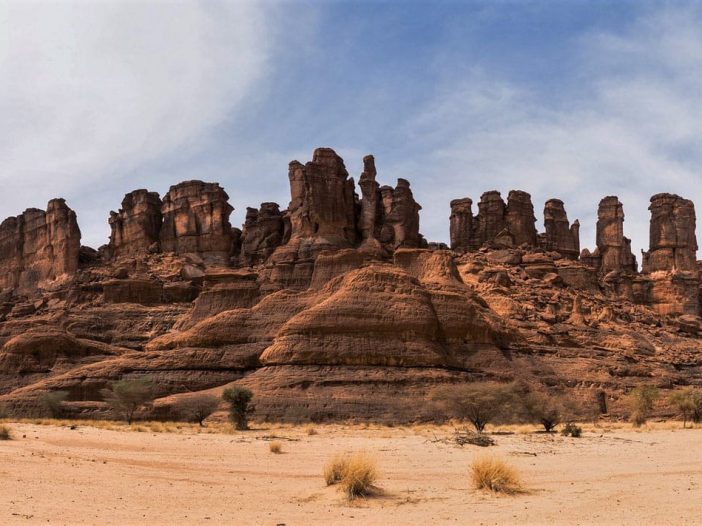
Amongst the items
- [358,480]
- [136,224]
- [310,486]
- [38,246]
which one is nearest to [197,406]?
[310,486]

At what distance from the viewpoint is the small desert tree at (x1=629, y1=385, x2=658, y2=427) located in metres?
48.7

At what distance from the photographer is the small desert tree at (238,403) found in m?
42.3

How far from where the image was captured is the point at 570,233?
9875cm

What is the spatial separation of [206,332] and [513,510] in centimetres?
4446

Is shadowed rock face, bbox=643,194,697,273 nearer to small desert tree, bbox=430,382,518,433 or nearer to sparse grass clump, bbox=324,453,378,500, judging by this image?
small desert tree, bbox=430,382,518,433

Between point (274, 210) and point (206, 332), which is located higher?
point (274, 210)

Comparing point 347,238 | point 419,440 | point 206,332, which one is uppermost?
point 347,238

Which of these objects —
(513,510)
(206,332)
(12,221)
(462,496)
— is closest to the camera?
(513,510)

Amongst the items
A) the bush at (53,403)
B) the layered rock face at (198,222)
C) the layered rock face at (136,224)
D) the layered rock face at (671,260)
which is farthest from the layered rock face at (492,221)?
the bush at (53,403)

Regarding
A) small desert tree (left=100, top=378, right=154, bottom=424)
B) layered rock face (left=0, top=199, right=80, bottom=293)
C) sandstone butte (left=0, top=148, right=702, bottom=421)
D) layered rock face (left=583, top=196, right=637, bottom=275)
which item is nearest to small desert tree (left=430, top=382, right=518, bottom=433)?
sandstone butte (left=0, top=148, right=702, bottom=421)

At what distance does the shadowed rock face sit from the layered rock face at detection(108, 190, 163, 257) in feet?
204

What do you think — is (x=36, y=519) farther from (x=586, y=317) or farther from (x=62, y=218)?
(x=62, y=218)

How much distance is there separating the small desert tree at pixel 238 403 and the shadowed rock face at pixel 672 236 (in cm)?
7162

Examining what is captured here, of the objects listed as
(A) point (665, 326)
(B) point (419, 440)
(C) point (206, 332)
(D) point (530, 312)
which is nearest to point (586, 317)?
(D) point (530, 312)
